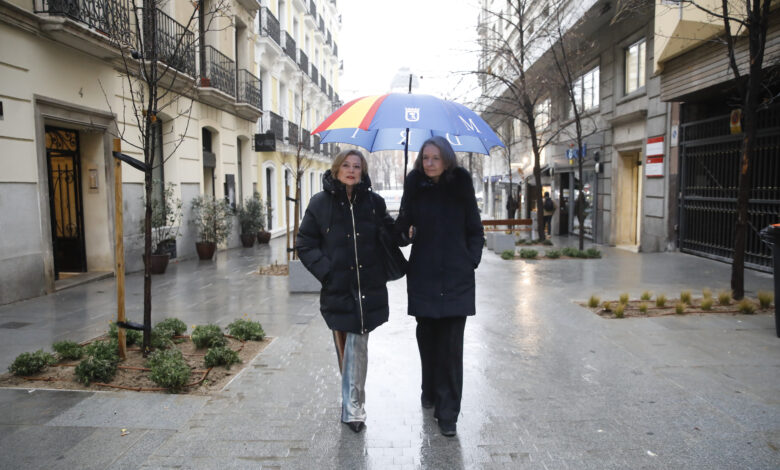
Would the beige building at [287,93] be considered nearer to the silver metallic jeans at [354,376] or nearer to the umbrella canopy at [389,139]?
the umbrella canopy at [389,139]

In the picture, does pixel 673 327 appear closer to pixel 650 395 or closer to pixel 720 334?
pixel 720 334

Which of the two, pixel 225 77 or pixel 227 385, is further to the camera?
pixel 225 77

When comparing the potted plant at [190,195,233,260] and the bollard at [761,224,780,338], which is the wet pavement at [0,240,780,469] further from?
the potted plant at [190,195,233,260]

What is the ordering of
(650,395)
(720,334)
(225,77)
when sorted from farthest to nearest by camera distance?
(225,77) < (720,334) < (650,395)

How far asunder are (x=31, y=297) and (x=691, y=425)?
917cm

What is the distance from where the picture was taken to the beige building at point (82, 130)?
27.2ft

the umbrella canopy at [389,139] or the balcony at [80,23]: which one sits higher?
the balcony at [80,23]

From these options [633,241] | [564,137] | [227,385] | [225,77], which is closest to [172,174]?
[225,77]

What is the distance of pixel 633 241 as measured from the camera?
1758cm

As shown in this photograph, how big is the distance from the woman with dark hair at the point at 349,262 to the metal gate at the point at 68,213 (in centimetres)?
929

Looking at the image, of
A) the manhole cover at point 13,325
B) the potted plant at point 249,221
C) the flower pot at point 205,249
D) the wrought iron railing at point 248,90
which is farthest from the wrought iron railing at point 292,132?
the manhole cover at point 13,325

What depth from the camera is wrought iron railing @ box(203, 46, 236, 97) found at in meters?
15.5

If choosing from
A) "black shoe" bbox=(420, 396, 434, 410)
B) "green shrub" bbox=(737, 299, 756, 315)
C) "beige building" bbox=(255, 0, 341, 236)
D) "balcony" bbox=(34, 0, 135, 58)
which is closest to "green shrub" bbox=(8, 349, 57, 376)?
"black shoe" bbox=(420, 396, 434, 410)

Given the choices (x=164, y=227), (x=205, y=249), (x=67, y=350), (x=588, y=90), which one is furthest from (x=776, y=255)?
(x=588, y=90)
